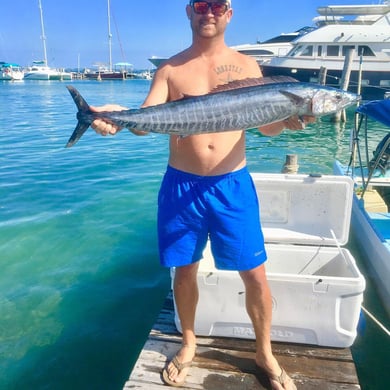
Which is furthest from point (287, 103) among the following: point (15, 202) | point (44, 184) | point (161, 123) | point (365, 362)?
point (44, 184)

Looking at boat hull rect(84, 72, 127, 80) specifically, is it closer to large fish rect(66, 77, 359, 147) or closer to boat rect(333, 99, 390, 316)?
boat rect(333, 99, 390, 316)

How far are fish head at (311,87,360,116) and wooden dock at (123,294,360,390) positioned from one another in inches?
81.6

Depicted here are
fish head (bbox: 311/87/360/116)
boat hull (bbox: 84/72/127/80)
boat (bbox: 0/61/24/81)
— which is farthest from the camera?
boat hull (bbox: 84/72/127/80)

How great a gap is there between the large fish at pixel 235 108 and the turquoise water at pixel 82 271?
2.92m

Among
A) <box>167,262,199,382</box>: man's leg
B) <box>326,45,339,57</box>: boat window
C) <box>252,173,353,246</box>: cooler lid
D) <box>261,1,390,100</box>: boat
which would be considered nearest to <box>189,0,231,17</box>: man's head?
<box>167,262,199,382</box>: man's leg

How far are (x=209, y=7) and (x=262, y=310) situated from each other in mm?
2247

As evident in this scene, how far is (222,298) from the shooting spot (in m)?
3.38

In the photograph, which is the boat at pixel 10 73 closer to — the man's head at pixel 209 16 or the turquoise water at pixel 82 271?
the turquoise water at pixel 82 271

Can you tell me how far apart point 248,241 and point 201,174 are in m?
0.61

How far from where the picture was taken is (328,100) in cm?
276

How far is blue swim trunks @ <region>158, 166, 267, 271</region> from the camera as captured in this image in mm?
2789

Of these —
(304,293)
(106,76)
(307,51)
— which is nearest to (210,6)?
(304,293)

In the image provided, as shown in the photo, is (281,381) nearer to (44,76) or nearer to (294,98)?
(294,98)

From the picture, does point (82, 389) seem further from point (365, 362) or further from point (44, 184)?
point (44, 184)
